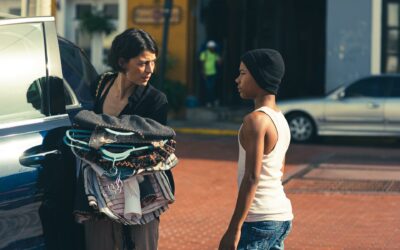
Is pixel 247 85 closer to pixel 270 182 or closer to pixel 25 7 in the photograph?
pixel 270 182

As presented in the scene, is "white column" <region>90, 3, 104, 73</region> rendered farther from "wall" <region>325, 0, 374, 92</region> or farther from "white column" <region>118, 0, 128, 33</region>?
"wall" <region>325, 0, 374, 92</region>

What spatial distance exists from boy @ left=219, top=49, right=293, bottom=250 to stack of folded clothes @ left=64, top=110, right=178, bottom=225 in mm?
387

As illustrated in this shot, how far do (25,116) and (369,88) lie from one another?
13.0 m

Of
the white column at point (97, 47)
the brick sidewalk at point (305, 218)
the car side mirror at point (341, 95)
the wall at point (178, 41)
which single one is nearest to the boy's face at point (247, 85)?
the brick sidewalk at point (305, 218)

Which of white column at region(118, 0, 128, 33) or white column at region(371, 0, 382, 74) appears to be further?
white column at region(118, 0, 128, 33)

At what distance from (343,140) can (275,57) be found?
14.5 m

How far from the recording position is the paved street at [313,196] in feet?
27.6

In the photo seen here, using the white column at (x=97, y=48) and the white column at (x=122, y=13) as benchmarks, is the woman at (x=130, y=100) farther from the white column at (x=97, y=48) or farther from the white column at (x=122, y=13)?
the white column at (x=97, y=48)

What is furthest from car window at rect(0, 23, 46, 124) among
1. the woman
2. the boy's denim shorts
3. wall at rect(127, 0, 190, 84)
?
wall at rect(127, 0, 190, 84)

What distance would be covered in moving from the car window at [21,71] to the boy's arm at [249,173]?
1156 millimetres

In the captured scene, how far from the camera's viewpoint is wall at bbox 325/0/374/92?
833 inches

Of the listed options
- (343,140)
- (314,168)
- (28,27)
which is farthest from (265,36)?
(28,27)

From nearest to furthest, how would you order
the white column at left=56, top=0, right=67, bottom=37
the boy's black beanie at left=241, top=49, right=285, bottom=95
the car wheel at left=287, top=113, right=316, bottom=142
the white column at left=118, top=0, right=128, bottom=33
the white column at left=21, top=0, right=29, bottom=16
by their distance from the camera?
1. the boy's black beanie at left=241, top=49, right=285, bottom=95
2. the white column at left=21, top=0, right=29, bottom=16
3. the car wheel at left=287, top=113, right=316, bottom=142
4. the white column at left=118, top=0, right=128, bottom=33
5. the white column at left=56, top=0, right=67, bottom=37

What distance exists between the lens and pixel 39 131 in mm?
4492
